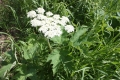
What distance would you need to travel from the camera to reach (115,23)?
8.92ft

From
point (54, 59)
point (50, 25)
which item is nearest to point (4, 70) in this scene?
point (54, 59)

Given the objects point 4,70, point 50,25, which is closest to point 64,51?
point 50,25

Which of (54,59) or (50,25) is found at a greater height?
(50,25)

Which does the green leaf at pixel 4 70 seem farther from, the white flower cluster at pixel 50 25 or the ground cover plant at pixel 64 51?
the white flower cluster at pixel 50 25

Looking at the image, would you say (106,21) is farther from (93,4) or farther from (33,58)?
(33,58)

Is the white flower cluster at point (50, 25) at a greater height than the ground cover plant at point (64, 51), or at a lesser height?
greater

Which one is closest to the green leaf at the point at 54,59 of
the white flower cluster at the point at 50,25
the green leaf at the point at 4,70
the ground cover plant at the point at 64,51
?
the ground cover plant at the point at 64,51

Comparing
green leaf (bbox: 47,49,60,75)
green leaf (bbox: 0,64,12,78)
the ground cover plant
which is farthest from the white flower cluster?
green leaf (bbox: 0,64,12,78)

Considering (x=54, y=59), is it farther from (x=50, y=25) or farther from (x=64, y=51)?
(x=50, y=25)

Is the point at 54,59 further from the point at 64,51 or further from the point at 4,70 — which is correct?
the point at 4,70

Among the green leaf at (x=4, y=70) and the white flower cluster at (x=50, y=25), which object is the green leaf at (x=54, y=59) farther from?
the green leaf at (x=4, y=70)

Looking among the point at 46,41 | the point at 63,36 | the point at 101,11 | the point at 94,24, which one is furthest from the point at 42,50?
the point at 101,11

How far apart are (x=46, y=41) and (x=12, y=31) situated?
0.87 meters

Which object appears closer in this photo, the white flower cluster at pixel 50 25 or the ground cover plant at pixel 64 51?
the white flower cluster at pixel 50 25
